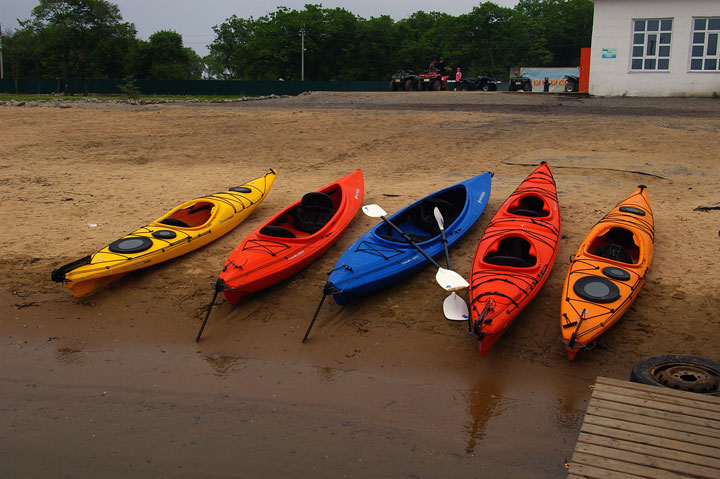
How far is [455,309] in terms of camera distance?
5.84 m

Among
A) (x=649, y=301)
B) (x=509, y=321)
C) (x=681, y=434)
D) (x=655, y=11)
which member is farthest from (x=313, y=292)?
(x=655, y=11)

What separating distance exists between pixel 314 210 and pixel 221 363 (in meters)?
3.00

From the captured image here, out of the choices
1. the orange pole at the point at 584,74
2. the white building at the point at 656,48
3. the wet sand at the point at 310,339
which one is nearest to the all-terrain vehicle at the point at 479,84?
the orange pole at the point at 584,74

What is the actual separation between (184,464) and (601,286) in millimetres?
3881

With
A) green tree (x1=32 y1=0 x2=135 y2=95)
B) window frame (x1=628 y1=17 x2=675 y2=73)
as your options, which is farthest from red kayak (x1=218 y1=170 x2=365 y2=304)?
green tree (x1=32 y1=0 x2=135 y2=95)

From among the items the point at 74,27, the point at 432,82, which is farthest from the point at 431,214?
the point at 74,27

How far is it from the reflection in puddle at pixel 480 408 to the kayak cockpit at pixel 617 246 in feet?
7.36

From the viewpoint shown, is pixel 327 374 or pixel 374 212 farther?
pixel 374 212

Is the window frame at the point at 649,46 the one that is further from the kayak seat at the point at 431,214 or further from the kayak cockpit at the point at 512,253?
the kayak cockpit at the point at 512,253

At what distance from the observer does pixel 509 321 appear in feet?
18.0

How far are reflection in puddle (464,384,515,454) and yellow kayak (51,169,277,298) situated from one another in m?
4.07

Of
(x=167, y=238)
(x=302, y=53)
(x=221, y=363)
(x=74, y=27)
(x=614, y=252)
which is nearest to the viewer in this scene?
(x=221, y=363)

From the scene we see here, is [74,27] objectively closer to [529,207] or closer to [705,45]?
[705,45]

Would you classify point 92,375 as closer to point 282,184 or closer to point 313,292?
point 313,292
